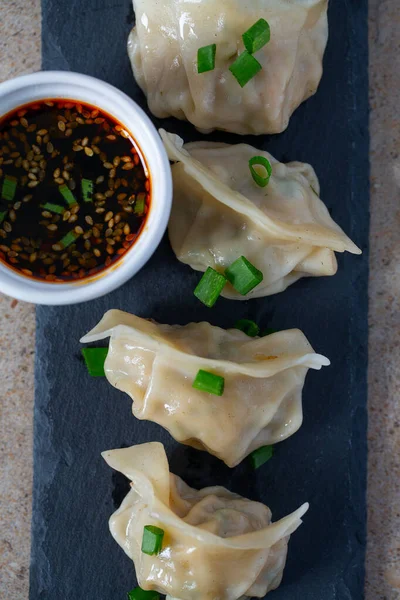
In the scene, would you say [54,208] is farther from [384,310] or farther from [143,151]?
[384,310]

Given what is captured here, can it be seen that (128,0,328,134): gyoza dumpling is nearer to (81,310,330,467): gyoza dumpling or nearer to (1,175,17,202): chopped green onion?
(1,175,17,202): chopped green onion

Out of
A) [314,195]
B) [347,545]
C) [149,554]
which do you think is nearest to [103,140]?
[314,195]

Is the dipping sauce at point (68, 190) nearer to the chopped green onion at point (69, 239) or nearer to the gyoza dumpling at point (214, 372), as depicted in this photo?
the chopped green onion at point (69, 239)

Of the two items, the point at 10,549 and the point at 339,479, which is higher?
the point at 339,479

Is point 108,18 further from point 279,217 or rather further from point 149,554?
point 149,554

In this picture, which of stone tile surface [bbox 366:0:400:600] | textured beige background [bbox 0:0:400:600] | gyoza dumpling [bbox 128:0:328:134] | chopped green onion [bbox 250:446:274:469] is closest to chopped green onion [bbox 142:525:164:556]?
chopped green onion [bbox 250:446:274:469]

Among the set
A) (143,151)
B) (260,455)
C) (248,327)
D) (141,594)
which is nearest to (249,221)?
(248,327)
